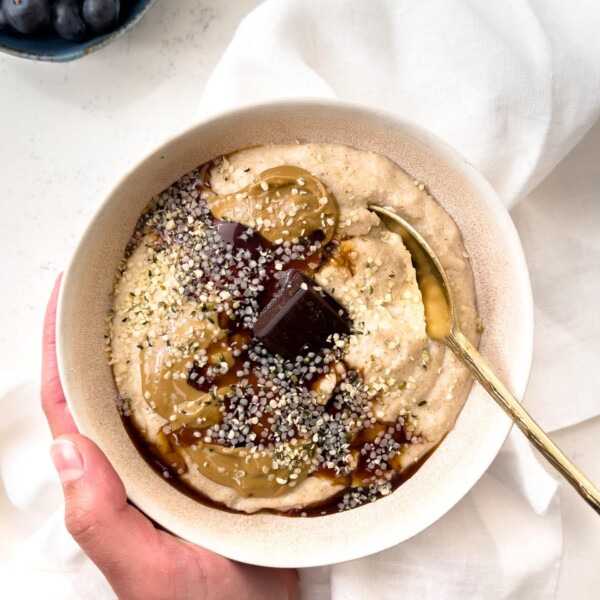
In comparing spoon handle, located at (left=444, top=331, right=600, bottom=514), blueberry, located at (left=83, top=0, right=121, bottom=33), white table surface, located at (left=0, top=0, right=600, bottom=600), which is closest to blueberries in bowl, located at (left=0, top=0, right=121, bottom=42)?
blueberry, located at (left=83, top=0, right=121, bottom=33)

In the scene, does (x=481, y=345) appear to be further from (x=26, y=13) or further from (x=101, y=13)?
(x=26, y=13)

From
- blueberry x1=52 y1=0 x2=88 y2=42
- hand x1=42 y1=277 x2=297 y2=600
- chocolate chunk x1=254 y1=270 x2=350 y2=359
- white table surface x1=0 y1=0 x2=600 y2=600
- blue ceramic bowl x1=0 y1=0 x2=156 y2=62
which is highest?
blueberry x1=52 y1=0 x2=88 y2=42

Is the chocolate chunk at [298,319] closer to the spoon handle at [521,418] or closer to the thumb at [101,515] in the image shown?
the spoon handle at [521,418]

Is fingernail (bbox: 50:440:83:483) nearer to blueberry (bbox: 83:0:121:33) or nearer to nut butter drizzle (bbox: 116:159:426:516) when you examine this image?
nut butter drizzle (bbox: 116:159:426:516)

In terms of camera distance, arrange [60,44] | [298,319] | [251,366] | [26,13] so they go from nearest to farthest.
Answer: [298,319], [251,366], [26,13], [60,44]

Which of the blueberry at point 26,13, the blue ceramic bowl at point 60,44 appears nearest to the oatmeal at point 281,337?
the blue ceramic bowl at point 60,44

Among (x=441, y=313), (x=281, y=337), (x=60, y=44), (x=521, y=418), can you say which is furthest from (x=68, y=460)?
(x=60, y=44)
